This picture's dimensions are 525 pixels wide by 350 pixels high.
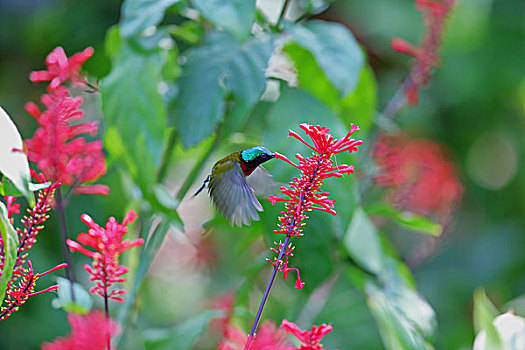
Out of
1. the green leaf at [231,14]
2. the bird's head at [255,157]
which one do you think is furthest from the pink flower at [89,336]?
the green leaf at [231,14]

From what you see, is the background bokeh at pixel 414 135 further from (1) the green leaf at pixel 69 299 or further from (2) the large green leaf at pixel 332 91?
(1) the green leaf at pixel 69 299

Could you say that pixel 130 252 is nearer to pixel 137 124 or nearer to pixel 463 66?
pixel 137 124

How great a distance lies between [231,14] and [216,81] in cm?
6

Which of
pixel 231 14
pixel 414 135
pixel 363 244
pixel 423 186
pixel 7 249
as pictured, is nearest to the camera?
pixel 7 249

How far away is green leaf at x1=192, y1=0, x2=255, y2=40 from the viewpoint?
1.91 ft

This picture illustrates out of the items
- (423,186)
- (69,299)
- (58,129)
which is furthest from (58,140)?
Result: (423,186)

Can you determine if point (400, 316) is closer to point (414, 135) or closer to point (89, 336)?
point (89, 336)

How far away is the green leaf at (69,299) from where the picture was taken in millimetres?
459

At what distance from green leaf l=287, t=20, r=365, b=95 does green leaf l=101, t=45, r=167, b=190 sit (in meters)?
0.14

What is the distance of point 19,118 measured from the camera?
1401 millimetres

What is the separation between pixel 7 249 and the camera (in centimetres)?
35

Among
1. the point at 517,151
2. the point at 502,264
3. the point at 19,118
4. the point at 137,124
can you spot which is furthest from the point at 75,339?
the point at 517,151

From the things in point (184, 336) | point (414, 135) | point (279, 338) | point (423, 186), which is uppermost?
point (279, 338)

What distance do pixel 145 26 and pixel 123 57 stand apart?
0.20 ft
